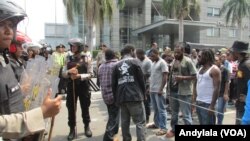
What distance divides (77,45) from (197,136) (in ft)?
12.9

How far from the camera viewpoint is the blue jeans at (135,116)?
5.43 meters

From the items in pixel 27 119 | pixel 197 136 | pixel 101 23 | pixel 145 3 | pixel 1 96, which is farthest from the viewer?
pixel 145 3

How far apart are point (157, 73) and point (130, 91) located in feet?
5.32

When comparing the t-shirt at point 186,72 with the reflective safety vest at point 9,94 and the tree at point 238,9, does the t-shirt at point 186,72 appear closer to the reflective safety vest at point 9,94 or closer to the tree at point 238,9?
the reflective safety vest at point 9,94

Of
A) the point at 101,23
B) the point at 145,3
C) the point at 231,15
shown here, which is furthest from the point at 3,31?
the point at 231,15

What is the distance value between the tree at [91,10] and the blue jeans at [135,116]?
1908cm

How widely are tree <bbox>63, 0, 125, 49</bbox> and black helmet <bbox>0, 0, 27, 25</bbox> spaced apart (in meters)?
22.0

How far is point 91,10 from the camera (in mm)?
23828

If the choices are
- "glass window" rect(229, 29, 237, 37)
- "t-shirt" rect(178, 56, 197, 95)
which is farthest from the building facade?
"t-shirt" rect(178, 56, 197, 95)

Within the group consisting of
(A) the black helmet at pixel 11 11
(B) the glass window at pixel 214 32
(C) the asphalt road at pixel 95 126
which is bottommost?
(C) the asphalt road at pixel 95 126

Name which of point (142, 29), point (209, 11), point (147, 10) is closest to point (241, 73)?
point (142, 29)

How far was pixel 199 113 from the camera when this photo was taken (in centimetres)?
544

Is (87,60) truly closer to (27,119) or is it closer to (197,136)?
(197,136)

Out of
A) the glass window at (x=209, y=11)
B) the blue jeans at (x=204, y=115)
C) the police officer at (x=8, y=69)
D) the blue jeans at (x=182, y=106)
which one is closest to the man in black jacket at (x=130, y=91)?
the blue jeans at (x=204, y=115)
